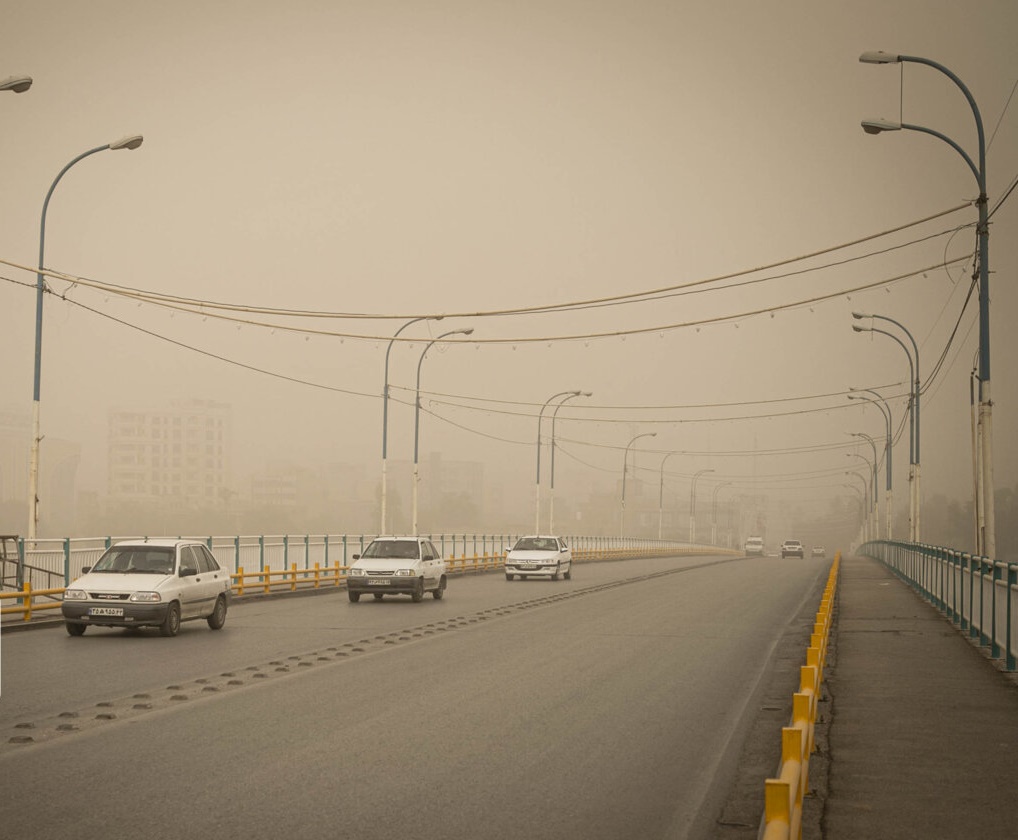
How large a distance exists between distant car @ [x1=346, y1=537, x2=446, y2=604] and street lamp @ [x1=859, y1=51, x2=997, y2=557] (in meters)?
13.4

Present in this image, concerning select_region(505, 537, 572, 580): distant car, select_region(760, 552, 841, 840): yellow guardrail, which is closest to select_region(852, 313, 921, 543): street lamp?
select_region(505, 537, 572, 580): distant car

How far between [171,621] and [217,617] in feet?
6.34

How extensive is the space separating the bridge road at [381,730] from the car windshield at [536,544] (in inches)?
1014

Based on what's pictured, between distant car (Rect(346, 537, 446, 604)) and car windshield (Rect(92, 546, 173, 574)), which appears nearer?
car windshield (Rect(92, 546, 173, 574))

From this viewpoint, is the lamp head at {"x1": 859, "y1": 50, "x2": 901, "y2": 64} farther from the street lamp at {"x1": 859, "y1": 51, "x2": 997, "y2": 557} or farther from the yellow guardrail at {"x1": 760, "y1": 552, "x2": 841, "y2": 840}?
the yellow guardrail at {"x1": 760, "y1": 552, "x2": 841, "y2": 840}

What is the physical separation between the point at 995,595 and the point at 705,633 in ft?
21.4

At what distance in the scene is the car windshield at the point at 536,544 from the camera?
158 ft

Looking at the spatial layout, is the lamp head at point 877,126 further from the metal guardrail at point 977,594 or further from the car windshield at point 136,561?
the car windshield at point 136,561

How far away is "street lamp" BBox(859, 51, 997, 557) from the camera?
24.6 meters

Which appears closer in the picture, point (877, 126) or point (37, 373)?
point (877, 126)

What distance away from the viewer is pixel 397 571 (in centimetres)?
3134

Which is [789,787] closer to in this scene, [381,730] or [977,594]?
[381,730]

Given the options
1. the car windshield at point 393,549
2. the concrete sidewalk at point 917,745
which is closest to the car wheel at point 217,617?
the car windshield at point 393,549

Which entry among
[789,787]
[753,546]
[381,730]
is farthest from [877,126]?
[753,546]
